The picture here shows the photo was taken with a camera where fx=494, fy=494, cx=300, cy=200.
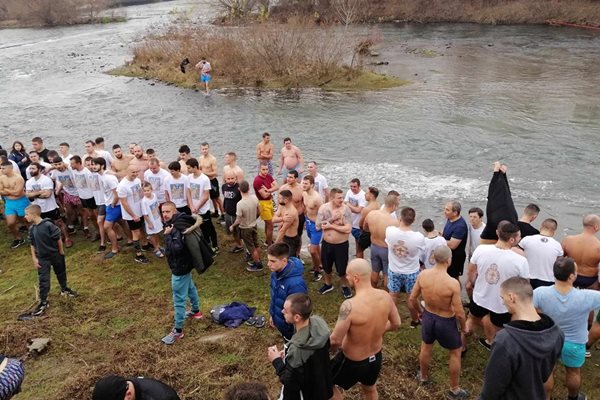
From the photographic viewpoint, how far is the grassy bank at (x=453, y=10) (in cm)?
4084

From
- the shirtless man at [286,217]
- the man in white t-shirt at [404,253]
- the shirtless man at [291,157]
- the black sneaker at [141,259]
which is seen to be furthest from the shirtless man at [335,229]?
A: the shirtless man at [291,157]

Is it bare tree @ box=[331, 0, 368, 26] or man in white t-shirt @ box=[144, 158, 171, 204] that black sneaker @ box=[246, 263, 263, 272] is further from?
bare tree @ box=[331, 0, 368, 26]

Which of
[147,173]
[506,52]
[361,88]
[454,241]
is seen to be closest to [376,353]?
[454,241]

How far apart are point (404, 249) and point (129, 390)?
4050mm

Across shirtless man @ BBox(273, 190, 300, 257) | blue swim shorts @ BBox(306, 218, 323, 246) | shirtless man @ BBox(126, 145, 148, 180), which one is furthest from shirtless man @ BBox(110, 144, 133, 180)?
blue swim shorts @ BBox(306, 218, 323, 246)

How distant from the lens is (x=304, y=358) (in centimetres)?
412

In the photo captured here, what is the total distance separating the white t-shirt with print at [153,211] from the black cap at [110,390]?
17.6ft

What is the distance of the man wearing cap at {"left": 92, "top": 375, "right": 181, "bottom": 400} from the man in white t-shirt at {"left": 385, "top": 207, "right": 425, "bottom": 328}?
11.7ft

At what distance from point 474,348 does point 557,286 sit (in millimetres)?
1819

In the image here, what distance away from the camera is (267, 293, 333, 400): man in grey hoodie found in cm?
412

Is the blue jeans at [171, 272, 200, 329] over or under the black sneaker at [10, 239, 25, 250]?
over

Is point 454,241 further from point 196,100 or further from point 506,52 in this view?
point 506,52

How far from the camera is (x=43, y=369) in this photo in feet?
20.2

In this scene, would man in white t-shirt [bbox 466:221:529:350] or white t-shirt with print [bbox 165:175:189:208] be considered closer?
man in white t-shirt [bbox 466:221:529:350]
